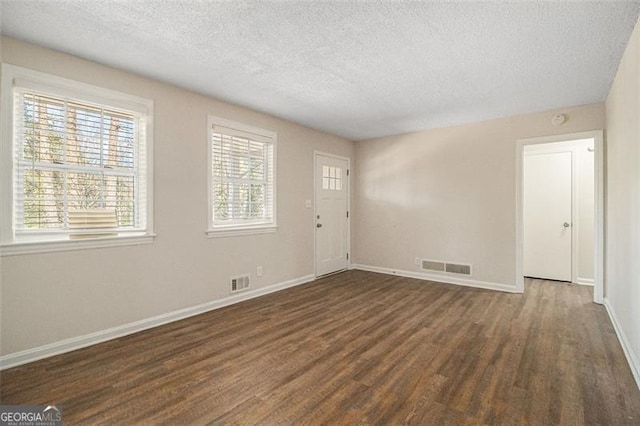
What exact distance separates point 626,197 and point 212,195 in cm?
415

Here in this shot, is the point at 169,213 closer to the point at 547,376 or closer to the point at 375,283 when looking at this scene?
the point at 375,283

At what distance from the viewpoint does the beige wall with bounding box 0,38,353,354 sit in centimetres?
249

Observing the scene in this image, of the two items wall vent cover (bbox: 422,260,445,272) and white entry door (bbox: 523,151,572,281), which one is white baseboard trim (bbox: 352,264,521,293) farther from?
white entry door (bbox: 523,151,572,281)

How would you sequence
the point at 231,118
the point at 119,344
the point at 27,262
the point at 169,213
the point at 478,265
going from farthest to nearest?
1. the point at 478,265
2. the point at 231,118
3. the point at 169,213
4. the point at 119,344
5. the point at 27,262

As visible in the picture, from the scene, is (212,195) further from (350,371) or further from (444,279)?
(444,279)

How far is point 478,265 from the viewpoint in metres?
4.79

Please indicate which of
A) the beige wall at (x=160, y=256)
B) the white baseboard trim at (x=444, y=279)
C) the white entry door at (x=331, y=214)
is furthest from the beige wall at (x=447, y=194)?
the beige wall at (x=160, y=256)

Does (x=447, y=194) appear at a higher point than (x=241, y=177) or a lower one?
lower

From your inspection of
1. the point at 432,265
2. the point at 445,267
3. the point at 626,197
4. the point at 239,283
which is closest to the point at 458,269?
the point at 445,267

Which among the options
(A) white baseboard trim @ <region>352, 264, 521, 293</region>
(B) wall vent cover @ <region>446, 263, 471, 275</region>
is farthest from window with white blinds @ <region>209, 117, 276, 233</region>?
(B) wall vent cover @ <region>446, 263, 471, 275</region>

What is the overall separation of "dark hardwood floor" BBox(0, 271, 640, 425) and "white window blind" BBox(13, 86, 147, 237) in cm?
122

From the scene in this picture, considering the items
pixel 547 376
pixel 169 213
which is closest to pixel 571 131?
pixel 547 376

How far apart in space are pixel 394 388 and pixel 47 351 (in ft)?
9.36

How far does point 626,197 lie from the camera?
102 inches
